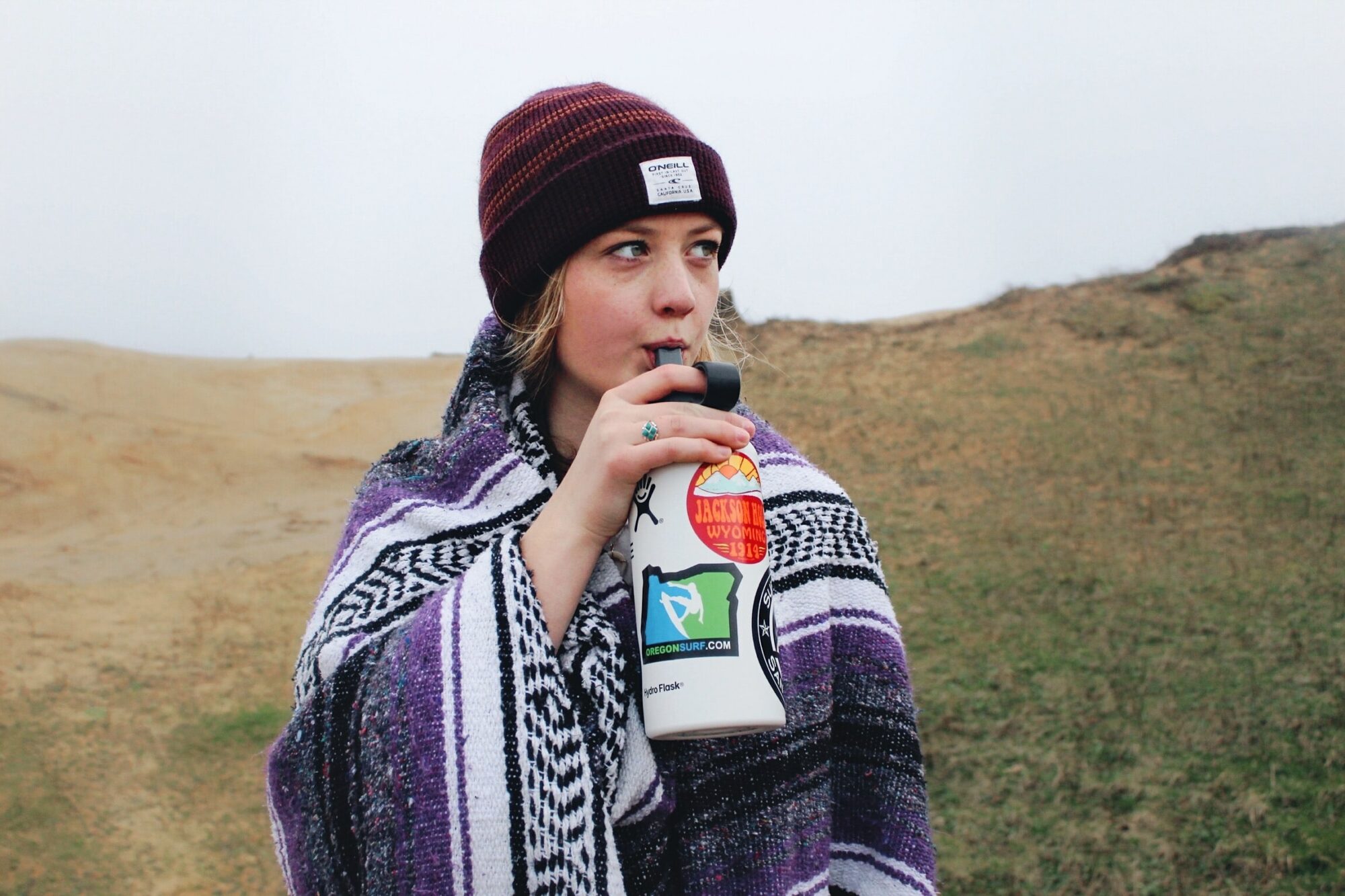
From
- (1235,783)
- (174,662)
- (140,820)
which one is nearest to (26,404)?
(174,662)

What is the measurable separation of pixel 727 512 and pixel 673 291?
0.35 metres

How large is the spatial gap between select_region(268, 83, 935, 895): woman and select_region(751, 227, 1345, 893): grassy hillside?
3.28 metres

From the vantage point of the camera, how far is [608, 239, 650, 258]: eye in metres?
1.57

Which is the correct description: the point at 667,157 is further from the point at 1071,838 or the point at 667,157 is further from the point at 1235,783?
the point at 1235,783

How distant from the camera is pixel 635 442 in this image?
1.34m

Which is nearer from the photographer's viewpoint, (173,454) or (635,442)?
(635,442)

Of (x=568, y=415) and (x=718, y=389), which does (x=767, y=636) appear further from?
(x=568, y=415)

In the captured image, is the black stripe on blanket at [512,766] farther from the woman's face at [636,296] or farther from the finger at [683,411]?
the woman's face at [636,296]

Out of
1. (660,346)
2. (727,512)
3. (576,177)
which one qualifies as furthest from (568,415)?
(727,512)

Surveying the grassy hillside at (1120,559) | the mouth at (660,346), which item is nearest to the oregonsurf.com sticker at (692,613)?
the mouth at (660,346)

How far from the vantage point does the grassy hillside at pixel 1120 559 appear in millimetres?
4609

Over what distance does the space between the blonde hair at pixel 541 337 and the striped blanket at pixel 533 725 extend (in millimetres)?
37

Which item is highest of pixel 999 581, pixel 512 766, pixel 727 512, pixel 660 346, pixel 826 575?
pixel 660 346

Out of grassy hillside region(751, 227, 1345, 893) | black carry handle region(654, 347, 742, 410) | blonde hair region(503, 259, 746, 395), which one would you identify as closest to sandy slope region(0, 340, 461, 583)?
grassy hillside region(751, 227, 1345, 893)
